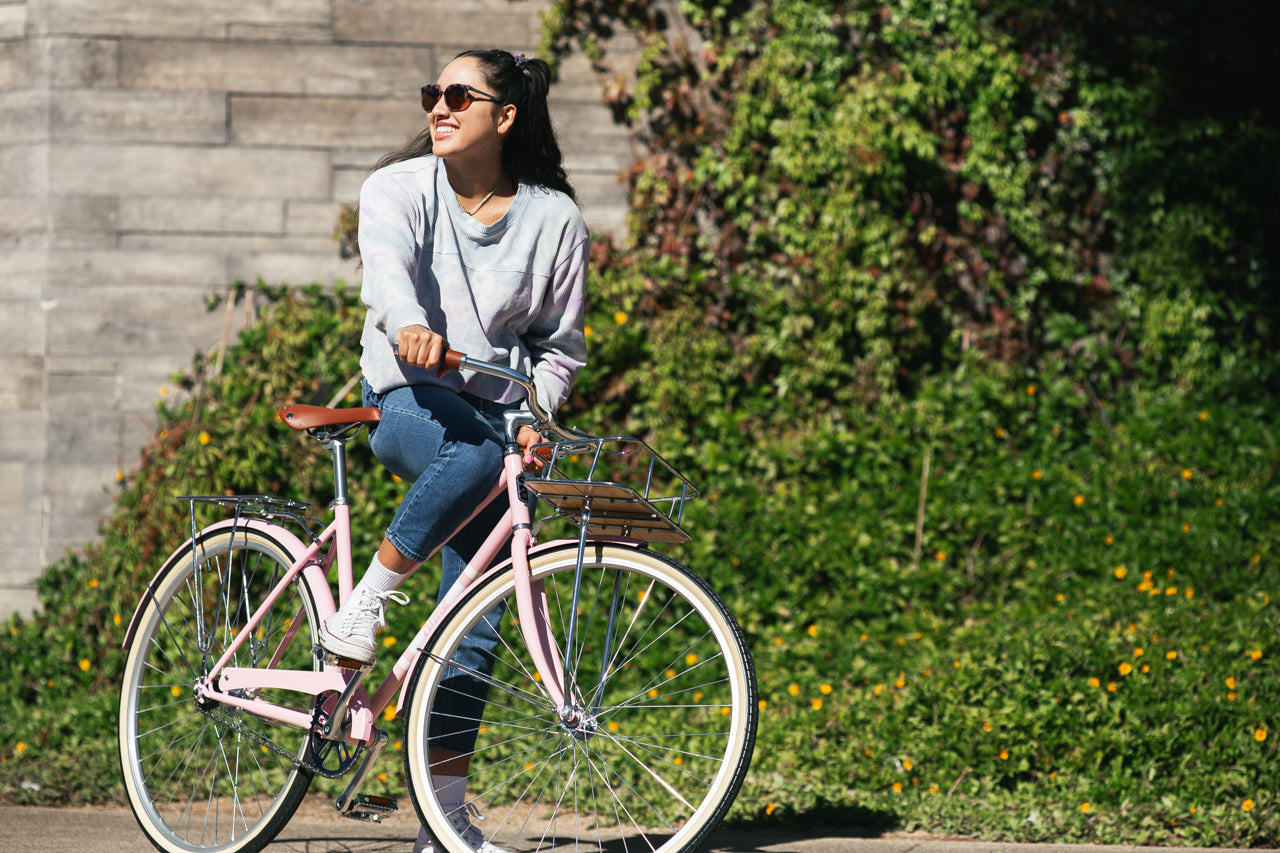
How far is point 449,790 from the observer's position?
2.56 metres

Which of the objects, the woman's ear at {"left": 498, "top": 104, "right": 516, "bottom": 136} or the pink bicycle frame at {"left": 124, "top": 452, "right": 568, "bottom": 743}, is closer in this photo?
the pink bicycle frame at {"left": 124, "top": 452, "right": 568, "bottom": 743}

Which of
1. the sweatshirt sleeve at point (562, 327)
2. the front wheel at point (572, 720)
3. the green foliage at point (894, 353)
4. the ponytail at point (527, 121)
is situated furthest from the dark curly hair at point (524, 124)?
the green foliage at point (894, 353)

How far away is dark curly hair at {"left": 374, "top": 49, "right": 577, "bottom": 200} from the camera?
265 centimetres

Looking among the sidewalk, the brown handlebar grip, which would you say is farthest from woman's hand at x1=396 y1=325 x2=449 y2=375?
the sidewalk

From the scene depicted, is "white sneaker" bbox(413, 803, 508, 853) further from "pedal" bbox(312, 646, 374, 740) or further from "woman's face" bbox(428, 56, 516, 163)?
"woman's face" bbox(428, 56, 516, 163)

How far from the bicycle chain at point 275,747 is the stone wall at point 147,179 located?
7.87ft

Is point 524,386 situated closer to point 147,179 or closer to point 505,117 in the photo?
point 505,117

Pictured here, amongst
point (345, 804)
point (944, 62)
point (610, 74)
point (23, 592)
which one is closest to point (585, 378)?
point (610, 74)

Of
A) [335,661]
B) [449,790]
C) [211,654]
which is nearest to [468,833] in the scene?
[449,790]

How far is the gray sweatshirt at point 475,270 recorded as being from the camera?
8.36 feet

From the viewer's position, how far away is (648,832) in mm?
3299

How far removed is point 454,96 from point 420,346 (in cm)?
63

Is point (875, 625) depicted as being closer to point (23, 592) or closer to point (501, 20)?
point (501, 20)

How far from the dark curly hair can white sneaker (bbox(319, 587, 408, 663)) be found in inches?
39.4
